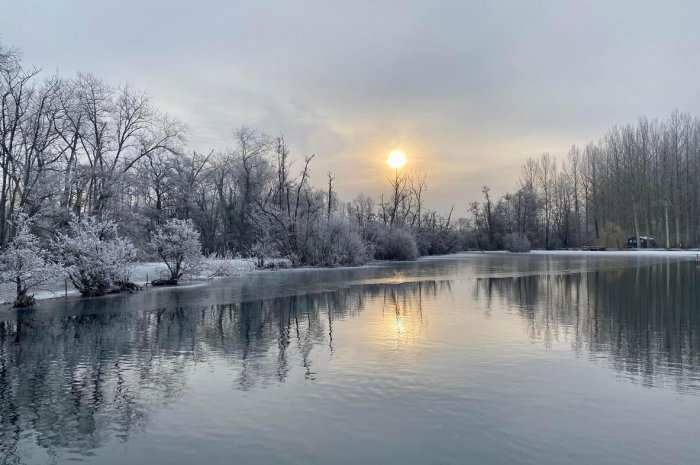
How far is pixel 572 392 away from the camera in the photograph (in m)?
7.74

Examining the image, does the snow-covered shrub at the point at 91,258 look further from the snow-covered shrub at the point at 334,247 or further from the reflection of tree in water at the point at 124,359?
the snow-covered shrub at the point at 334,247

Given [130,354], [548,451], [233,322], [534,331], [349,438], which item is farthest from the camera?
[233,322]

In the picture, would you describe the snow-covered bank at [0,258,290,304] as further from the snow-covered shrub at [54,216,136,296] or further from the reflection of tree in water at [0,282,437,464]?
the reflection of tree in water at [0,282,437,464]

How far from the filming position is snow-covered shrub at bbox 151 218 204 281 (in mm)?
29406

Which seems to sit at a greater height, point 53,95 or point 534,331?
point 53,95

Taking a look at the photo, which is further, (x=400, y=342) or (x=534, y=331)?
(x=534, y=331)

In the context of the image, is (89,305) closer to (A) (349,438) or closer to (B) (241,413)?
(B) (241,413)

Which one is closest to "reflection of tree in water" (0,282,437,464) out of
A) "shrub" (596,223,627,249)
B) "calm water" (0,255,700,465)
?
"calm water" (0,255,700,465)

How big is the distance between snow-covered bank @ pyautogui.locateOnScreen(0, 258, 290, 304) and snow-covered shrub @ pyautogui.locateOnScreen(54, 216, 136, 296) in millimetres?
990

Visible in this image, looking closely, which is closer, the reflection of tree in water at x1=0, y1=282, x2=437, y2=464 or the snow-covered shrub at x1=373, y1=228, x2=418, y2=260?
the reflection of tree in water at x1=0, y1=282, x2=437, y2=464

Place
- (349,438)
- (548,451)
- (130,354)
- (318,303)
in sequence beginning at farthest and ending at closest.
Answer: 1. (318,303)
2. (130,354)
3. (349,438)
4. (548,451)

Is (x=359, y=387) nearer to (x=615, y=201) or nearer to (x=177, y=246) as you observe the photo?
(x=177, y=246)

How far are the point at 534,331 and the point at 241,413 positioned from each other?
8.19m

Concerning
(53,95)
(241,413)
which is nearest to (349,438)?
(241,413)
